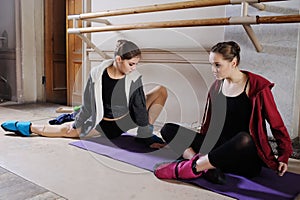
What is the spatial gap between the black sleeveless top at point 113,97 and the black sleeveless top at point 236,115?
0.70 meters

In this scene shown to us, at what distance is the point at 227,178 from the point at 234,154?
19 cm

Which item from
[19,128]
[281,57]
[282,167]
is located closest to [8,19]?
[19,128]

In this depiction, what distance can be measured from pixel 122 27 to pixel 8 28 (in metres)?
2.33

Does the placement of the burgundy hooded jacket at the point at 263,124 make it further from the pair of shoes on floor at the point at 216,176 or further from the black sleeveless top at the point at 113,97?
the black sleeveless top at the point at 113,97

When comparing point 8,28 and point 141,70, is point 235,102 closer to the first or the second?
point 141,70

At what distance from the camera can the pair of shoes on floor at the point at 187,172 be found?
136cm

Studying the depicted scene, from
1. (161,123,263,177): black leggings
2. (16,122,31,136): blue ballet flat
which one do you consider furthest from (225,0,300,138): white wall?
(16,122,31,136): blue ballet flat

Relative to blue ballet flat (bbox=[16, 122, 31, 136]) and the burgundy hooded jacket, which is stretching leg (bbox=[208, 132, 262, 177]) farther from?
blue ballet flat (bbox=[16, 122, 31, 136])

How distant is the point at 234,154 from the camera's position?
1300 mm

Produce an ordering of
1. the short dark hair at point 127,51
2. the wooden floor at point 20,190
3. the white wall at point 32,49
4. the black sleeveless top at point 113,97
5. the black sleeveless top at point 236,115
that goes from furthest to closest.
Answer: the white wall at point 32,49 < the black sleeveless top at point 113,97 < the short dark hair at point 127,51 < the black sleeveless top at point 236,115 < the wooden floor at point 20,190

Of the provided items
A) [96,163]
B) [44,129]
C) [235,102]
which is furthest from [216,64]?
[44,129]

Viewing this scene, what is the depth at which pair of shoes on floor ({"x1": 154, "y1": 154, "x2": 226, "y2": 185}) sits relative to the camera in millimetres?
1362

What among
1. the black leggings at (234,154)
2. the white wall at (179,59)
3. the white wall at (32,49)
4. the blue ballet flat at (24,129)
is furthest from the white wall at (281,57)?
the white wall at (32,49)

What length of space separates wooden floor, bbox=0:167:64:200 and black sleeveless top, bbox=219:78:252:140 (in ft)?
2.70
